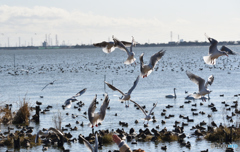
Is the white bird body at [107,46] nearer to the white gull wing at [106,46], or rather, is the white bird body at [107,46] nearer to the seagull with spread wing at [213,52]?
the white gull wing at [106,46]

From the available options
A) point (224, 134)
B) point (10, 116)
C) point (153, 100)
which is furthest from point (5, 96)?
point (224, 134)

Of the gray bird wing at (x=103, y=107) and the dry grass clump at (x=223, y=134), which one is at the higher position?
the gray bird wing at (x=103, y=107)

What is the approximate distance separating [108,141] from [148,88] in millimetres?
29916

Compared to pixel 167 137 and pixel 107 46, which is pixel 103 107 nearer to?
pixel 107 46

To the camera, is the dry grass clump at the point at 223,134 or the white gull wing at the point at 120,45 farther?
A: the dry grass clump at the point at 223,134

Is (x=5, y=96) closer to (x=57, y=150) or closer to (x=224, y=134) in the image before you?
(x=57, y=150)

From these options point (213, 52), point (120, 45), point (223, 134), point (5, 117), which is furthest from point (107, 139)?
point (213, 52)

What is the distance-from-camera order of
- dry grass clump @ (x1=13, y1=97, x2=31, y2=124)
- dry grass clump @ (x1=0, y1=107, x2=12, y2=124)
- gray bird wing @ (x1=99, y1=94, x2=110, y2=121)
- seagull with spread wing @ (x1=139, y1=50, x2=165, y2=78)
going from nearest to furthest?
seagull with spread wing @ (x1=139, y1=50, x2=165, y2=78) → gray bird wing @ (x1=99, y1=94, x2=110, y2=121) → dry grass clump @ (x1=0, y1=107, x2=12, y2=124) → dry grass clump @ (x1=13, y1=97, x2=31, y2=124)

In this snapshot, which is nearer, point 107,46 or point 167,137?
point 107,46

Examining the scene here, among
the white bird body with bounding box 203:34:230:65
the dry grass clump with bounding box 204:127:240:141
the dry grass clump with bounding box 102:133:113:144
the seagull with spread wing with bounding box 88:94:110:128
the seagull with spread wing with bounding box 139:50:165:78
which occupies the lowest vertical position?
the dry grass clump with bounding box 102:133:113:144

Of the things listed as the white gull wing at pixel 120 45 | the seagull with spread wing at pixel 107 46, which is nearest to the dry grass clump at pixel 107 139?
the seagull with spread wing at pixel 107 46

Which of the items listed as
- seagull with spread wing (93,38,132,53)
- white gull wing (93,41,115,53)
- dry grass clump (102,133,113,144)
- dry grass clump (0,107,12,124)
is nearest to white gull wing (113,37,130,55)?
seagull with spread wing (93,38,132,53)

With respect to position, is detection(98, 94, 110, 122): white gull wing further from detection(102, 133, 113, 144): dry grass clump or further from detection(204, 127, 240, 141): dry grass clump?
detection(204, 127, 240, 141): dry grass clump

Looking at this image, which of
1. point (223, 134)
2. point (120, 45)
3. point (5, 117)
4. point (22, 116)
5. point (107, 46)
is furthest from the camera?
point (22, 116)
